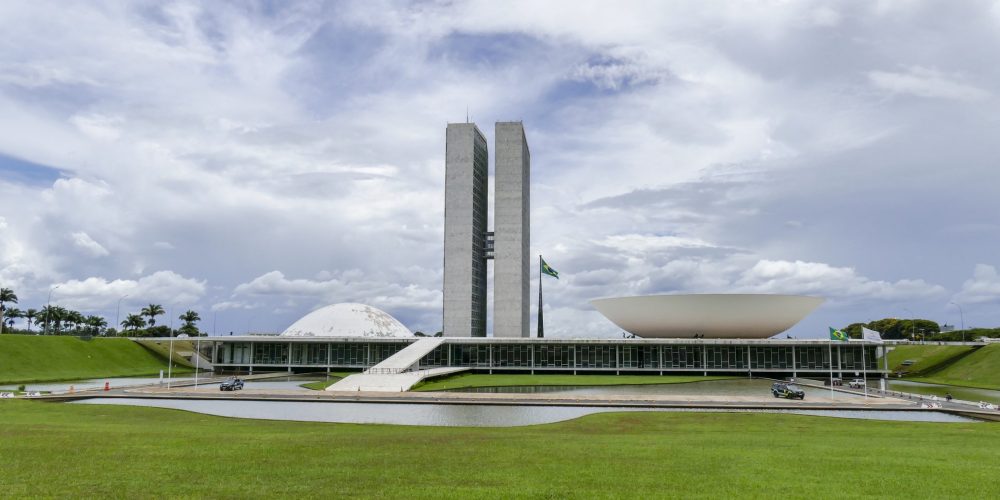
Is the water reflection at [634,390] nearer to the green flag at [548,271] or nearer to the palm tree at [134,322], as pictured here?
the green flag at [548,271]

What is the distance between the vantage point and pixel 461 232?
85938mm

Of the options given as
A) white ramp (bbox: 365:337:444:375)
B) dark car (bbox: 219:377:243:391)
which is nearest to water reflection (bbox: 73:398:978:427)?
dark car (bbox: 219:377:243:391)

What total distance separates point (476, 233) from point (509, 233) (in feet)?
14.9

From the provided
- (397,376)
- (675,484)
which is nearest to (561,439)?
(675,484)

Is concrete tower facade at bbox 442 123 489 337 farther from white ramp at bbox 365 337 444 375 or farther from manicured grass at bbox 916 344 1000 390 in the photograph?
manicured grass at bbox 916 344 1000 390

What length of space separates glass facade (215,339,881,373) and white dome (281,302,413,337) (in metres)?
5.74

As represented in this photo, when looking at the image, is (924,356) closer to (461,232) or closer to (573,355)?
(573,355)

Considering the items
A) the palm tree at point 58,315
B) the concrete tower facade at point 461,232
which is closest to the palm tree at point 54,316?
the palm tree at point 58,315

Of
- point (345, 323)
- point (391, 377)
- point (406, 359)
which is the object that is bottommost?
point (391, 377)

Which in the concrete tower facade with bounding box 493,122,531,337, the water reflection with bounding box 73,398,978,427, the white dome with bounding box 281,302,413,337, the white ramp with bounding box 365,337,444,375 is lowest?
the water reflection with bounding box 73,398,978,427

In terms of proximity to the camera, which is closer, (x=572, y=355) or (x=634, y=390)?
(x=634, y=390)

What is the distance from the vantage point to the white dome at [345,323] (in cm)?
7988

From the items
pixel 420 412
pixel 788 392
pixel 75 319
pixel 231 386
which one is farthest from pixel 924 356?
pixel 75 319

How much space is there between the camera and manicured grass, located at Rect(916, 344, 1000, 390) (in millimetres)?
53688
